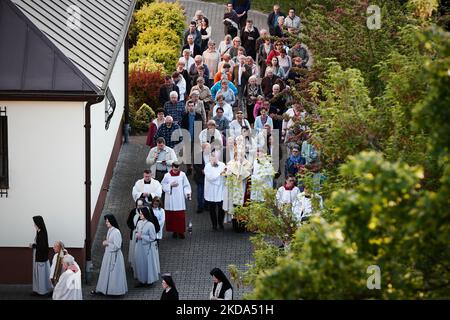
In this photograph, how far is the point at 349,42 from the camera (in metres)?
20.4

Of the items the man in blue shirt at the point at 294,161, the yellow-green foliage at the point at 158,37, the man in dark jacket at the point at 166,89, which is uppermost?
the yellow-green foliage at the point at 158,37

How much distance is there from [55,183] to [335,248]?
11.2 metres

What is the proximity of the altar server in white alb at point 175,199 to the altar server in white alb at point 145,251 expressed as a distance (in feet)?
6.74

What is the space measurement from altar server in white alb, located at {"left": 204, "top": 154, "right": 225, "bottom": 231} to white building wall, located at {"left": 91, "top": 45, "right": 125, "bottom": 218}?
209cm

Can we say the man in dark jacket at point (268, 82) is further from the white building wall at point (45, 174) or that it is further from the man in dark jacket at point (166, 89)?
the white building wall at point (45, 174)

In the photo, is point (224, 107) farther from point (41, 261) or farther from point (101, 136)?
point (41, 261)

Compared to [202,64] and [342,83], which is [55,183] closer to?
[342,83]

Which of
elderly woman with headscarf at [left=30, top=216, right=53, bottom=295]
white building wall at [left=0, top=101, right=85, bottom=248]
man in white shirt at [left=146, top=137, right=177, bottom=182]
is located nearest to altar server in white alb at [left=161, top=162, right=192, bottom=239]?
man in white shirt at [left=146, top=137, right=177, bottom=182]

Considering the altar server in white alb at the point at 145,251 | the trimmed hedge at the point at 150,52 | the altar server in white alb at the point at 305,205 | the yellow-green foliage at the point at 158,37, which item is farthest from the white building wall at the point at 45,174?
the yellow-green foliage at the point at 158,37

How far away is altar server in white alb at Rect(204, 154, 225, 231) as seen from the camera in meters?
23.3

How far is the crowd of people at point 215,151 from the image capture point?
19.5 metres

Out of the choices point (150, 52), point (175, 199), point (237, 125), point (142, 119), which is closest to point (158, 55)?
point (150, 52)

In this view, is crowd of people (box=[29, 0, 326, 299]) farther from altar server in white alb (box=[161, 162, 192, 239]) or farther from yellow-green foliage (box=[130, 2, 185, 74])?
yellow-green foliage (box=[130, 2, 185, 74])
